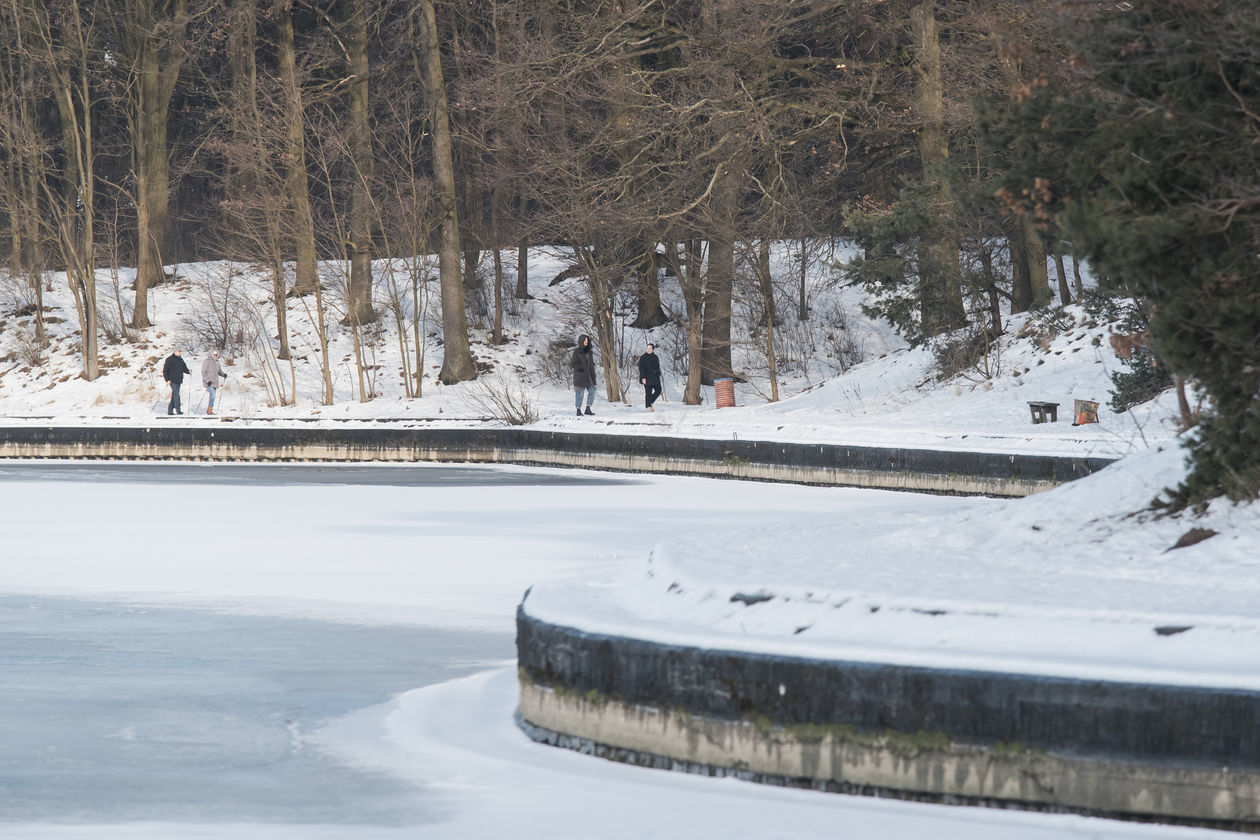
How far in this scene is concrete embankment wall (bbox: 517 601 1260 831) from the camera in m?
5.72

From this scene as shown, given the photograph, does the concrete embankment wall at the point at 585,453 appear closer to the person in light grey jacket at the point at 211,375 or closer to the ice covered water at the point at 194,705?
the person in light grey jacket at the point at 211,375

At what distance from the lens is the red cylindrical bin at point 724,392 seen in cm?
3117

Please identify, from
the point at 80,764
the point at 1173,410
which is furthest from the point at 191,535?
the point at 1173,410

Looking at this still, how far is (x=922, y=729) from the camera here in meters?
6.14

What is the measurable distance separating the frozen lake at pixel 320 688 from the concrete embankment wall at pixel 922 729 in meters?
0.12

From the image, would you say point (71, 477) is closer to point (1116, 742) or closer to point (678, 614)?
point (678, 614)

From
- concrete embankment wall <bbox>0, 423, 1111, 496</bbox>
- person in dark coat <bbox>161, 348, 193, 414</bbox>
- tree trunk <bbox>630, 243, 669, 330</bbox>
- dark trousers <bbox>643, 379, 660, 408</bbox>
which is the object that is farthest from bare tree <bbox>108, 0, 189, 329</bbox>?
dark trousers <bbox>643, 379, 660, 408</bbox>

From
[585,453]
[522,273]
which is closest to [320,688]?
[585,453]

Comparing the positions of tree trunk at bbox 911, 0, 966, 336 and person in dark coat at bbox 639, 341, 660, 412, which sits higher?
tree trunk at bbox 911, 0, 966, 336

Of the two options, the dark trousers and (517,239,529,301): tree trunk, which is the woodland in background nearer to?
(517,239,529,301): tree trunk

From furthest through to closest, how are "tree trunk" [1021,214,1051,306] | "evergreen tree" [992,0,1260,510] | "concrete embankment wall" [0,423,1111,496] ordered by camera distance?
1. "tree trunk" [1021,214,1051,306]
2. "concrete embankment wall" [0,423,1111,496]
3. "evergreen tree" [992,0,1260,510]

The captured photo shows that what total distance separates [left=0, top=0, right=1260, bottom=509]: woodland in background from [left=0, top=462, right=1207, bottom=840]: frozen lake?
263 cm

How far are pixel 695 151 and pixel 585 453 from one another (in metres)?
8.23

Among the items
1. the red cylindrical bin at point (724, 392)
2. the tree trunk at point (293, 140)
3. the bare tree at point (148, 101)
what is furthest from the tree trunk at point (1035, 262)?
the bare tree at point (148, 101)
